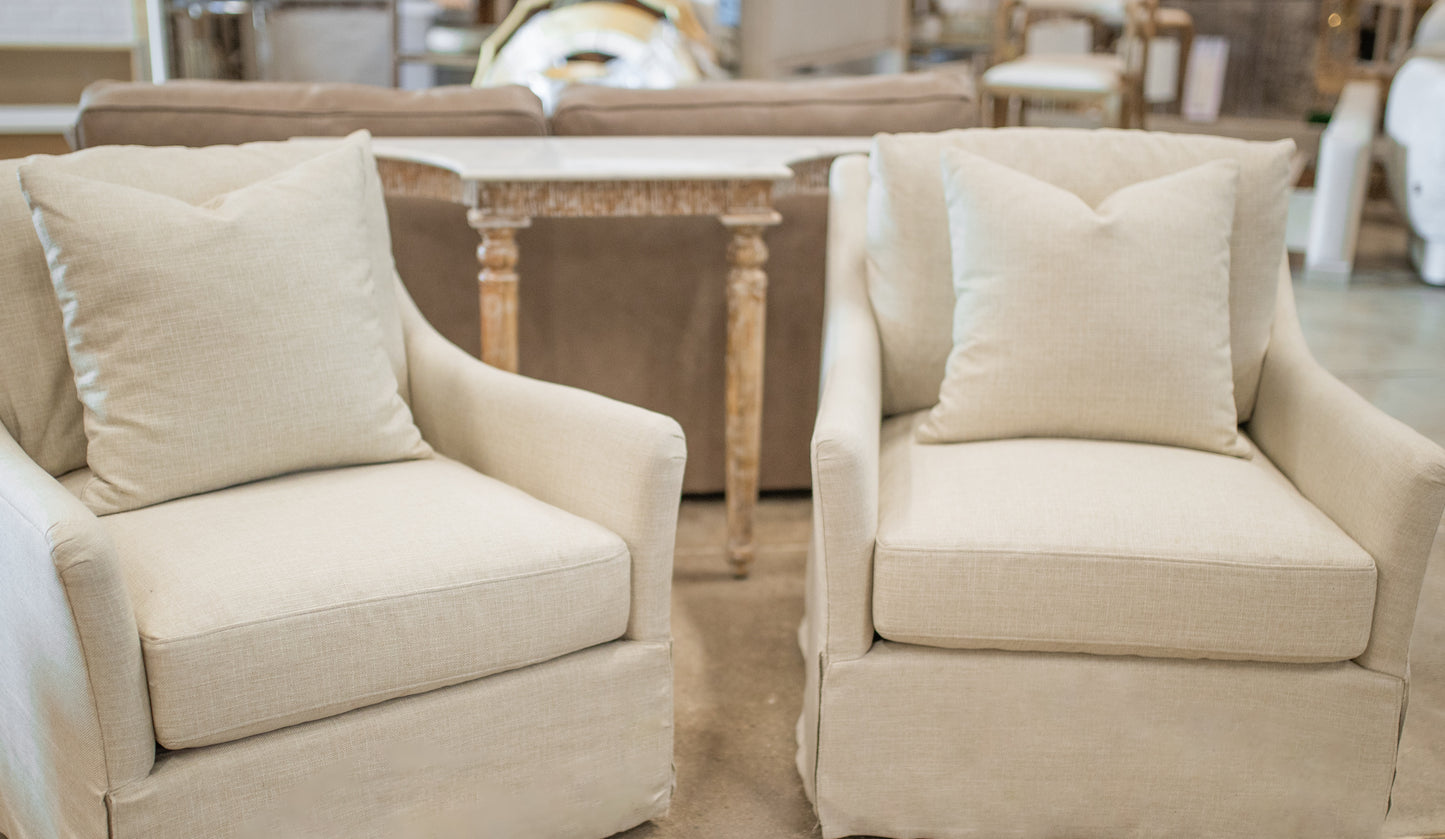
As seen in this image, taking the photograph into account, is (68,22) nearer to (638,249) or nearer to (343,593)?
(638,249)

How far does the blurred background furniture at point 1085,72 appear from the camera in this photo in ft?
15.0

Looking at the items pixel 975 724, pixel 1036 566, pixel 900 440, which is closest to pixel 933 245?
pixel 900 440

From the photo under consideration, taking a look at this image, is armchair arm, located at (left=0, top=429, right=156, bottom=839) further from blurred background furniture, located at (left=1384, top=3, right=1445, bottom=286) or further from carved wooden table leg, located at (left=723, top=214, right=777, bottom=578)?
blurred background furniture, located at (left=1384, top=3, right=1445, bottom=286)

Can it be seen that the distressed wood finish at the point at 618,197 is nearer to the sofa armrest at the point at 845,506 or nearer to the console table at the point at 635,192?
the console table at the point at 635,192

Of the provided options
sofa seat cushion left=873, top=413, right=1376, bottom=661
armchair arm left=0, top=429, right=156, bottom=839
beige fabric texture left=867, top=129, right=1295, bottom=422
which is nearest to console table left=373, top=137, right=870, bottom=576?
beige fabric texture left=867, top=129, right=1295, bottom=422

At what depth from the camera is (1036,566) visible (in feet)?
4.76

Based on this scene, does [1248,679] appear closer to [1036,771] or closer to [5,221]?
[1036,771]

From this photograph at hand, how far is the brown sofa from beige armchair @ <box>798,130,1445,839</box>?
34.5 inches

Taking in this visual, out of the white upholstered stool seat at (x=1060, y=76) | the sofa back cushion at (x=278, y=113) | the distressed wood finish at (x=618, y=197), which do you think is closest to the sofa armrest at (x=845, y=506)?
the distressed wood finish at (x=618, y=197)

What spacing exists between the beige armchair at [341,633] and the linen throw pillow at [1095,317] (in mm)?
505

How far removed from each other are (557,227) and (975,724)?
4.21ft

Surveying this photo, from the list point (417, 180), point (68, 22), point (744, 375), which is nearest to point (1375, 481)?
point (744, 375)

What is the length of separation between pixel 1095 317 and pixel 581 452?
71 cm

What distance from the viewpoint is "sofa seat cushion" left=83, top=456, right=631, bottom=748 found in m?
1.24
